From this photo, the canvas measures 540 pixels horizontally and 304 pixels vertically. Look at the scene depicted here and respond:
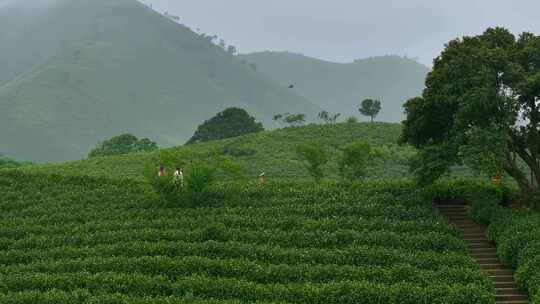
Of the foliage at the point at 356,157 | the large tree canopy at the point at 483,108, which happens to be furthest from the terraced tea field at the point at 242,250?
the foliage at the point at 356,157

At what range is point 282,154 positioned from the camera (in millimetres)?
67250

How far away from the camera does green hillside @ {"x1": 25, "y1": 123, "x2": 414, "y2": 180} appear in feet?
197

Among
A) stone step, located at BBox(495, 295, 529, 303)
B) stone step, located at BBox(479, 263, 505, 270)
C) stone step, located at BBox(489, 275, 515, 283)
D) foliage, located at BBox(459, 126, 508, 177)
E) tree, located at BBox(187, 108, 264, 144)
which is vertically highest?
tree, located at BBox(187, 108, 264, 144)

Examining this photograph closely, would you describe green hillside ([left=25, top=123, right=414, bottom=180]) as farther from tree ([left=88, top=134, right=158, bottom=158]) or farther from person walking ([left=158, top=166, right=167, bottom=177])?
tree ([left=88, top=134, right=158, bottom=158])

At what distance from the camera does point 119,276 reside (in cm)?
2600

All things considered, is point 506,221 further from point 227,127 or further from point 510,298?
point 227,127

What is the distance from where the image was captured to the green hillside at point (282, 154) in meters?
59.9

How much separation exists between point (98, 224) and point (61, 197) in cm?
744

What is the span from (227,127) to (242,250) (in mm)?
83774

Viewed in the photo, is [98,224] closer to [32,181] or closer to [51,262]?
[51,262]

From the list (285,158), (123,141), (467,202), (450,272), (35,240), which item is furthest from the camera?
(123,141)

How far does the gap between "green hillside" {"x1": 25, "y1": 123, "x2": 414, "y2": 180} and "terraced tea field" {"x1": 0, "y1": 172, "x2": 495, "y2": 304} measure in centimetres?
2129

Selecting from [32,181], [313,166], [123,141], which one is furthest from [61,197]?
[123,141]

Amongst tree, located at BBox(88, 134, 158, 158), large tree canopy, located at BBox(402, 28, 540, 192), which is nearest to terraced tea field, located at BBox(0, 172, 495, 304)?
large tree canopy, located at BBox(402, 28, 540, 192)
